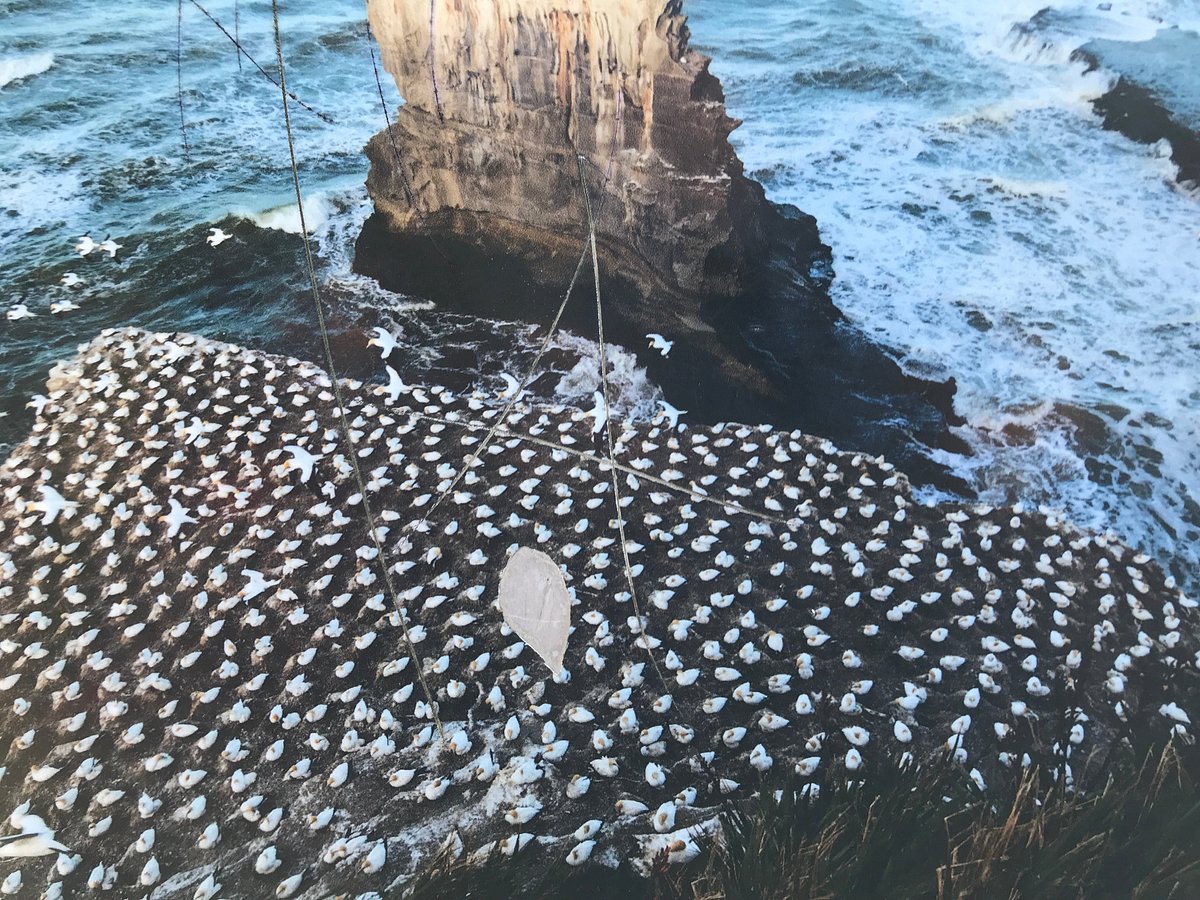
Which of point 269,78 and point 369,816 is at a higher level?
point 269,78

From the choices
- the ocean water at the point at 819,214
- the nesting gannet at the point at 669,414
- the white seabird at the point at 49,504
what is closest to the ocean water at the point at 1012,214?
the ocean water at the point at 819,214

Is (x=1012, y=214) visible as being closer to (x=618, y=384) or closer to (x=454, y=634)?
(x=618, y=384)

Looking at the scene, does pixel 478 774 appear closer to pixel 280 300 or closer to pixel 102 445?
pixel 102 445

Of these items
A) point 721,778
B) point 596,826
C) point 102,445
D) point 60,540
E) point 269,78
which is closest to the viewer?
point 596,826

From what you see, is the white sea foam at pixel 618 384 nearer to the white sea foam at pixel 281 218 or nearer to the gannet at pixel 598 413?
the gannet at pixel 598 413

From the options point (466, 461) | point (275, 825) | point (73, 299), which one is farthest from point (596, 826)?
point (73, 299)

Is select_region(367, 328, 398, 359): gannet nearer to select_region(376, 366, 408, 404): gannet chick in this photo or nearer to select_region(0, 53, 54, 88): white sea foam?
select_region(376, 366, 408, 404): gannet chick

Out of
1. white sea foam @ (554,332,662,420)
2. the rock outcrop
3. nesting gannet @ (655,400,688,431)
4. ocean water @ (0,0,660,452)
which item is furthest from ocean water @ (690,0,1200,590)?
ocean water @ (0,0,660,452)

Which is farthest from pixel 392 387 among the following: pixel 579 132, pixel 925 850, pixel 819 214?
pixel 819 214
